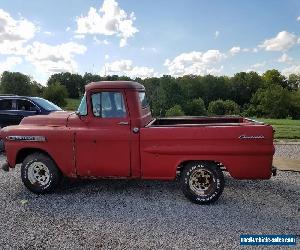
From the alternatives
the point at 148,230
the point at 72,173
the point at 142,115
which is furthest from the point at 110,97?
the point at 148,230

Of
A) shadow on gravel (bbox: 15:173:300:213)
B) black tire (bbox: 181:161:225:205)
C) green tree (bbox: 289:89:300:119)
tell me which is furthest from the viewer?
green tree (bbox: 289:89:300:119)

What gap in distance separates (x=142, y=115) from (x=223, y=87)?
77.4 meters

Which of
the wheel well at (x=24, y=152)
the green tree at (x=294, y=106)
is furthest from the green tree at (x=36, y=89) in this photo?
the wheel well at (x=24, y=152)

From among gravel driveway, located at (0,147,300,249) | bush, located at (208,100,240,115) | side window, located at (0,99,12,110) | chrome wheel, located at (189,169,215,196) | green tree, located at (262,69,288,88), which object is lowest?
bush, located at (208,100,240,115)

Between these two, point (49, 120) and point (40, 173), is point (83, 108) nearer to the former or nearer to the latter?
point (49, 120)

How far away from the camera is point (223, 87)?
82.0 meters

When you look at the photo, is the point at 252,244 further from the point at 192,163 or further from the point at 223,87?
the point at 223,87

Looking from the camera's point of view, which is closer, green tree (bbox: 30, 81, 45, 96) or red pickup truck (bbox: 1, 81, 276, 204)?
red pickup truck (bbox: 1, 81, 276, 204)

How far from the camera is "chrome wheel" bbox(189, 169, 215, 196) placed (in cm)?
645

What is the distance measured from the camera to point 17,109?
12922mm

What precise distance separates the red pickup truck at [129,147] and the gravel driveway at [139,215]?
47cm

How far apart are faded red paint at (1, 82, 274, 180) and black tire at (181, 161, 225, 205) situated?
7.1 inches

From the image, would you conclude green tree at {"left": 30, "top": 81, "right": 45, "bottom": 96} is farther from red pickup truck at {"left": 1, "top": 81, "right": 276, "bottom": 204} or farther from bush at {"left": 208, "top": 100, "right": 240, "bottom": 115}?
red pickup truck at {"left": 1, "top": 81, "right": 276, "bottom": 204}

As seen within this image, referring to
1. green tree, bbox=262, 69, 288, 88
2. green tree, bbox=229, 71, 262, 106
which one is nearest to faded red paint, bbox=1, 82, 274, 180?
green tree, bbox=229, 71, 262, 106
